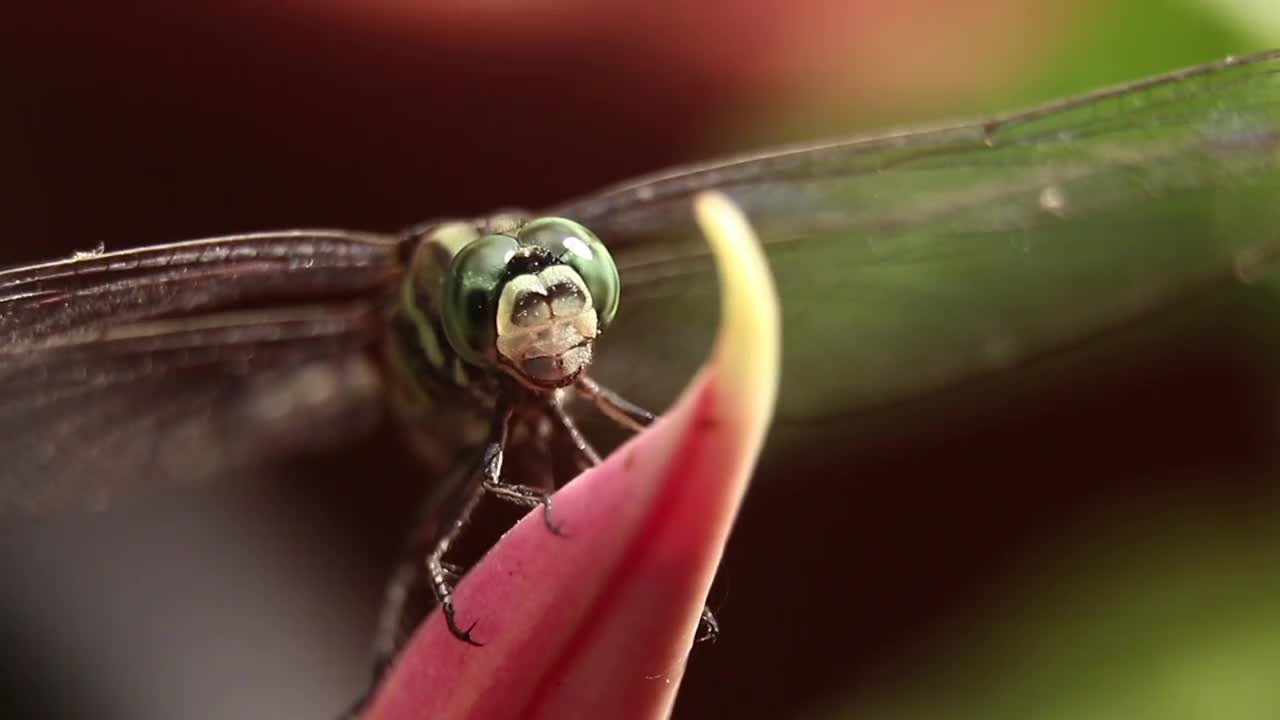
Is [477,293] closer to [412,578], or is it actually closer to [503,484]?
[503,484]

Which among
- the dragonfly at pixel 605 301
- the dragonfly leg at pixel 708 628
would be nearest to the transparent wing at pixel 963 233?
the dragonfly at pixel 605 301

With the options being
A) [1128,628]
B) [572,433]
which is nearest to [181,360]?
[572,433]

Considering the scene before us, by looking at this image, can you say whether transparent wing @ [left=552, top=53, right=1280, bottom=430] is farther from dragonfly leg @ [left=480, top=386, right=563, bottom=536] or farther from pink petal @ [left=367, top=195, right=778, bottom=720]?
pink petal @ [left=367, top=195, right=778, bottom=720]

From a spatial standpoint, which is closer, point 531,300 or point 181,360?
point 531,300

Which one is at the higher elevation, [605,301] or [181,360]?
[605,301]

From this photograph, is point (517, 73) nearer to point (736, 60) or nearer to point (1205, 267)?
point (736, 60)

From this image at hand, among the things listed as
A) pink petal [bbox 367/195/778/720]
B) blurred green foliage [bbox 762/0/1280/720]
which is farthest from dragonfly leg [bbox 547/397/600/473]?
blurred green foliage [bbox 762/0/1280/720]

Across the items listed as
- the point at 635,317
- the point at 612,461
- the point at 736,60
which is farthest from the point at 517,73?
the point at 612,461

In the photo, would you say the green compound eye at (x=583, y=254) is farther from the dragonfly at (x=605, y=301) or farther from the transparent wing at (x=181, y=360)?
the transparent wing at (x=181, y=360)
